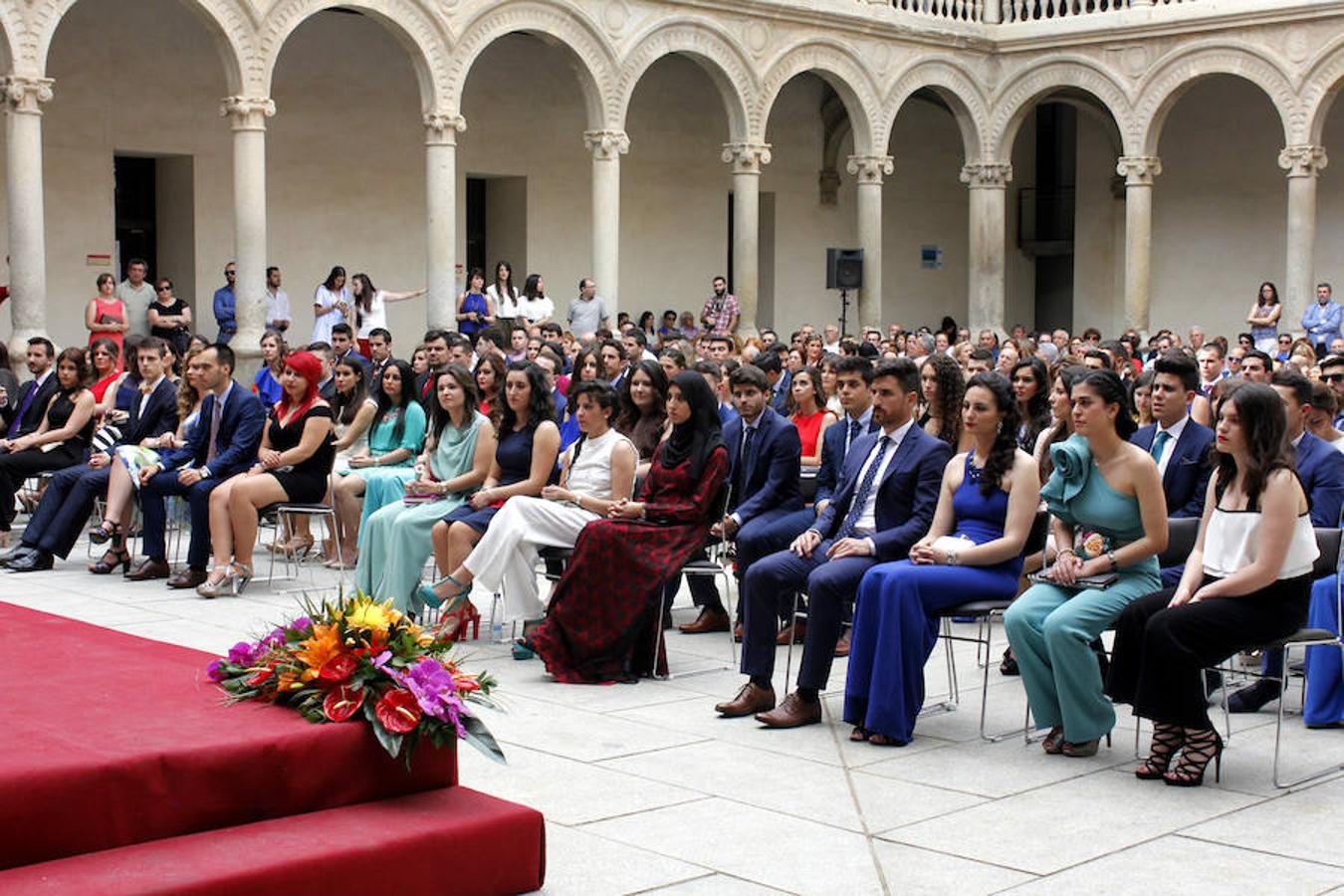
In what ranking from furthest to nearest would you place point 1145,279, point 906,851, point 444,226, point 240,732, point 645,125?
1. point 645,125
2. point 1145,279
3. point 444,226
4. point 906,851
5. point 240,732

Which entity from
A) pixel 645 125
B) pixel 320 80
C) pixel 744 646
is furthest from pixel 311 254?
pixel 744 646

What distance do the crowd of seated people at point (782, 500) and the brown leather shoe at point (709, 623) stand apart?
0.01 metres

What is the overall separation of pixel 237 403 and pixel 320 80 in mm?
11657

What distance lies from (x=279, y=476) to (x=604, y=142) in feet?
35.2

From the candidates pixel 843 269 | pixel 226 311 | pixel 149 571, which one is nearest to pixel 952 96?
pixel 843 269

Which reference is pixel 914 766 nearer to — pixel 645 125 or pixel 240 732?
pixel 240 732

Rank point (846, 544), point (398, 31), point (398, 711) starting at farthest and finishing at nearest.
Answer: point (398, 31) < point (846, 544) < point (398, 711)

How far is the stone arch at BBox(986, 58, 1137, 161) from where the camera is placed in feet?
74.9

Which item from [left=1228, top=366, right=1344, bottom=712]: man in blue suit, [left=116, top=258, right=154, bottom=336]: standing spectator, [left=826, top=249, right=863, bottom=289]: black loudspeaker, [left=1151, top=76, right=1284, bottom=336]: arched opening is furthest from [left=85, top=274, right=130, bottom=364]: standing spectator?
[left=1151, top=76, right=1284, bottom=336]: arched opening

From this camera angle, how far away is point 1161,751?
5906 millimetres

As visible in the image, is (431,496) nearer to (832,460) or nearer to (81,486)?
(832,460)

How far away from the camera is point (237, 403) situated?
10305 millimetres

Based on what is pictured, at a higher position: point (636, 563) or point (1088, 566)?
point (1088, 566)

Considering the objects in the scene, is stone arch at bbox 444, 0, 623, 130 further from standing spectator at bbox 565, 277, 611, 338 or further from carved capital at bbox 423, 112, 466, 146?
standing spectator at bbox 565, 277, 611, 338
